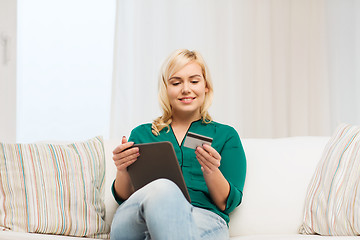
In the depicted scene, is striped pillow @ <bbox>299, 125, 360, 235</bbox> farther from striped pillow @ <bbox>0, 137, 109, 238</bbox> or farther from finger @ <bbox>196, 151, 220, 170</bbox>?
striped pillow @ <bbox>0, 137, 109, 238</bbox>

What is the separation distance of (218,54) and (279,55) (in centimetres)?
45

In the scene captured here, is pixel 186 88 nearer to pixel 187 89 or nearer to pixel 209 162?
pixel 187 89

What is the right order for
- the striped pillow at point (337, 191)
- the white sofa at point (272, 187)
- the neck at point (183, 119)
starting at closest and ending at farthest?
the striped pillow at point (337, 191) → the white sofa at point (272, 187) → the neck at point (183, 119)

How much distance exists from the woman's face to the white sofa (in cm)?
33

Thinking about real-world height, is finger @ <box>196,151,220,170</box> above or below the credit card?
below

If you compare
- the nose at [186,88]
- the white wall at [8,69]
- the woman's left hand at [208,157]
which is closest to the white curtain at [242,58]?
the white wall at [8,69]

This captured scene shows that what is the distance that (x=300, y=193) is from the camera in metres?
1.70

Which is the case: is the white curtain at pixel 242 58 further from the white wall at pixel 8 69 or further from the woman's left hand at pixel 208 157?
the woman's left hand at pixel 208 157

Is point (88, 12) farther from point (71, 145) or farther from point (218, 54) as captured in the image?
point (71, 145)

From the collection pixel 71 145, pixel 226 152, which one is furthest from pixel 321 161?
pixel 71 145

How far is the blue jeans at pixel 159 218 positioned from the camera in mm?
1080

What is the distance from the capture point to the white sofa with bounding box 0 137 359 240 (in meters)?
1.66

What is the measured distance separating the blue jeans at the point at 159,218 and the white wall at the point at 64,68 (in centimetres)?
166

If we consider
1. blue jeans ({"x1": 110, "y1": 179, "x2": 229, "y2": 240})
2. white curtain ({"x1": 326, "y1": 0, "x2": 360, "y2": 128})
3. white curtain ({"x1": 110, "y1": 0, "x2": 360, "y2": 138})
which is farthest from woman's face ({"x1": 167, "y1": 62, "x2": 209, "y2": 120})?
white curtain ({"x1": 326, "y1": 0, "x2": 360, "y2": 128})
